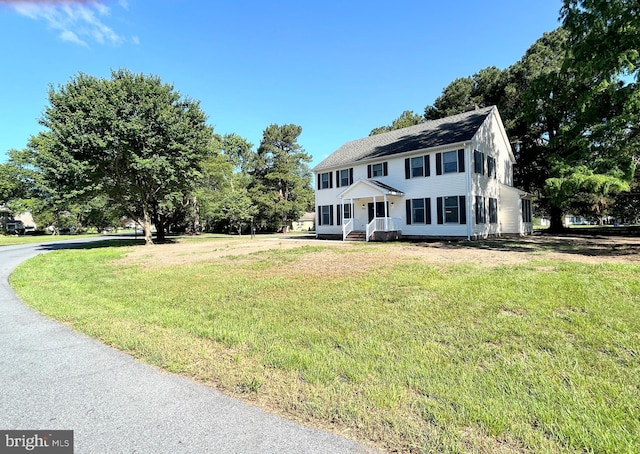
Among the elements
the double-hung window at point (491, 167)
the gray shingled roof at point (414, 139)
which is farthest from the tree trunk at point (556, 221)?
the gray shingled roof at point (414, 139)

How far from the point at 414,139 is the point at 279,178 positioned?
24.6 m

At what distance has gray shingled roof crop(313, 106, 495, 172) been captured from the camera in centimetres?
1898

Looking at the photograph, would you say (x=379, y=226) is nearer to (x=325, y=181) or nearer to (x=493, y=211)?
(x=325, y=181)

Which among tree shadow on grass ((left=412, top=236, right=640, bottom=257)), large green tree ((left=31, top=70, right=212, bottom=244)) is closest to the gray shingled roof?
tree shadow on grass ((left=412, top=236, right=640, bottom=257))

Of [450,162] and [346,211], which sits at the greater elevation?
[450,162]

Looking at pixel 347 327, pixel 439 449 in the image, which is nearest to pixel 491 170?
pixel 347 327

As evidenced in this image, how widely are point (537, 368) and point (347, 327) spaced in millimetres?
2224

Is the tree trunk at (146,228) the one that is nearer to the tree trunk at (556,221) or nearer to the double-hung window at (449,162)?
the double-hung window at (449,162)

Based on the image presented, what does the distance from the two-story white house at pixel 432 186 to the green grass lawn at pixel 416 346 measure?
10860 millimetres

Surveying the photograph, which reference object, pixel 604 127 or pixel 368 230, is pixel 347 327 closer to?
pixel 604 127

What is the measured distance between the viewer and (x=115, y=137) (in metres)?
17.8

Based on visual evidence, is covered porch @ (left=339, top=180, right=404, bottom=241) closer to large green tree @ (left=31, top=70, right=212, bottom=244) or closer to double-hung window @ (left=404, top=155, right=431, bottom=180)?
double-hung window @ (left=404, top=155, right=431, bottom=180)

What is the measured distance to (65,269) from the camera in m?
11.5

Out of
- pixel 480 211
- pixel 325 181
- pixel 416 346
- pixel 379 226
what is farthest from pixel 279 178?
pixel 416 346
